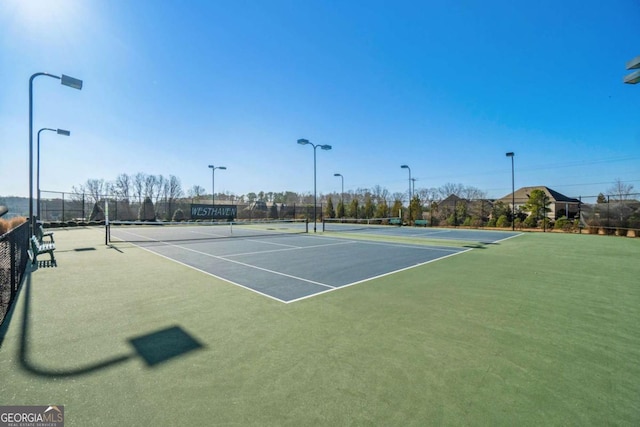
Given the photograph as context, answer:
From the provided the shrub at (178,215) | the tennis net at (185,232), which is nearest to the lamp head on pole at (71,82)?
the tennis net at (185,232)

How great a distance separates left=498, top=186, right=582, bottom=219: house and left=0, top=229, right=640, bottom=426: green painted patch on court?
29815mm

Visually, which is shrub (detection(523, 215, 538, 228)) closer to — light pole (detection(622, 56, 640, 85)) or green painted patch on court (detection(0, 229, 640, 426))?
green painted patch on court (detection(0, 229, 640, 426))

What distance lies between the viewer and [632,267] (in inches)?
313

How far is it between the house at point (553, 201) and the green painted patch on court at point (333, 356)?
2981cm

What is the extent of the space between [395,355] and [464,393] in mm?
746

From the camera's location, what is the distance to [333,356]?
295 cm

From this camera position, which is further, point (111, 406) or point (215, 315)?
point (215, 315)

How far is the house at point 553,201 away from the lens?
1261 inches

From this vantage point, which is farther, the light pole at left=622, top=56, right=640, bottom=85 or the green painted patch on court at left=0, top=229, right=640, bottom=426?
the light pole at left=622, top=56, right=640, bottom=85

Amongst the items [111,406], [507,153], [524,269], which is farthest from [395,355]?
[507,153]

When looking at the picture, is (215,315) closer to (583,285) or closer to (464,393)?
(464,393)

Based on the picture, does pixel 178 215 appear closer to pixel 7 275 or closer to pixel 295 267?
pixel 7 275

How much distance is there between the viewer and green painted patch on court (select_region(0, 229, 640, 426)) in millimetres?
2160

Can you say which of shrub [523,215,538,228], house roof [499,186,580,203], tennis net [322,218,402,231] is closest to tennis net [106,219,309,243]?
tennis net [322,218,402,231]
